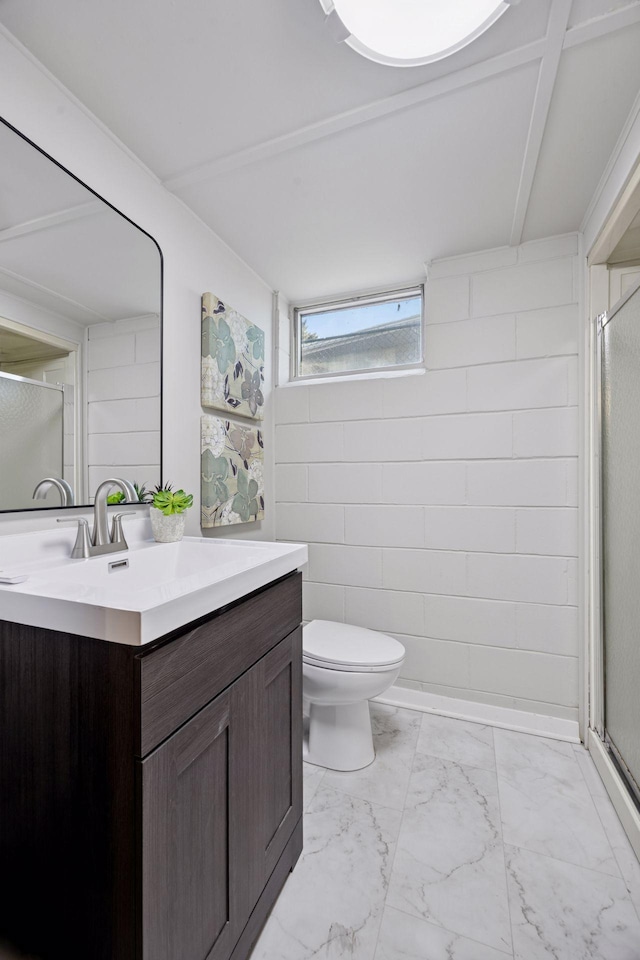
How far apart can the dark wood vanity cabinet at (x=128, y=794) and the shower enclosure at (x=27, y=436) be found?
1.46 ft

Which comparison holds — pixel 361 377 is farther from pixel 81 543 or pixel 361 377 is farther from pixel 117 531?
pixel 81 543

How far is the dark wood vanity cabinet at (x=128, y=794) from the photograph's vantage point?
66cm

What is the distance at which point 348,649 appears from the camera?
5.63 feet

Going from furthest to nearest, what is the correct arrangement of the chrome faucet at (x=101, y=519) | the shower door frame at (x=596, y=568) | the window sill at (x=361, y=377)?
1. the window sill at (x=361, y=377)
2. the shower door frame at (x=596, y=568)
3. the chrome faucet at (x=101, y=519)

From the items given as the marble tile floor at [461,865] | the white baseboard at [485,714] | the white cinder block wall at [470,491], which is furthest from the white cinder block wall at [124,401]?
the white baseboard at [485,714]

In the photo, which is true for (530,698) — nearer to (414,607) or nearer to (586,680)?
(586,680)

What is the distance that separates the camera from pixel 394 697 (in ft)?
7.04

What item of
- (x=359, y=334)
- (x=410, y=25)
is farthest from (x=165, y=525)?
(x=359, y=334)

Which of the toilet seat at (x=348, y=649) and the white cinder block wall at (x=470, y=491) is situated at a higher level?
the white cinder block wall at (x=470, y=491)

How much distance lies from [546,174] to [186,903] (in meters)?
2.29

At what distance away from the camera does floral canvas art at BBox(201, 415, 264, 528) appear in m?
1.78

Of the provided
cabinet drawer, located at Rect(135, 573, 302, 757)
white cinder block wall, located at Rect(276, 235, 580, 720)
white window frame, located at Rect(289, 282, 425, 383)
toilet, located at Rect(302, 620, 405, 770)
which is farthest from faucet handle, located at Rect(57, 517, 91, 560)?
white window frame, located at Rect(289, 282, 425, 383)

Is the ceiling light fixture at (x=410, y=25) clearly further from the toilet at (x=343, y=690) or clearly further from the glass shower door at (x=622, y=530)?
the toilet at (x=343, y=690)

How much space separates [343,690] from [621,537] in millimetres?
1188
